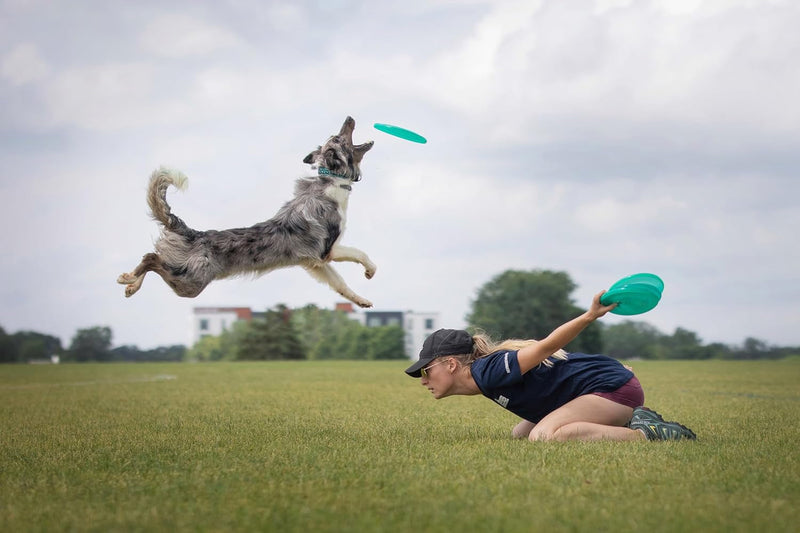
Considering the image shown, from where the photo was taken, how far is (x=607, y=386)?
6.64m

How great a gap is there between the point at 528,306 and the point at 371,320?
882 inches

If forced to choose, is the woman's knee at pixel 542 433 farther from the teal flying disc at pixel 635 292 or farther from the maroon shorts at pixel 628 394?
the teal flying disc at pixel 635 292

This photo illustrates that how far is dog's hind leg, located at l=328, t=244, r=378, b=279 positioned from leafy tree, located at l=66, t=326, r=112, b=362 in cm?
3439

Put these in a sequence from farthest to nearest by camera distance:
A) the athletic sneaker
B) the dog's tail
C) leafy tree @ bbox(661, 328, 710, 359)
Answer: leafy tree @ bbox(661, 328, 710, 359) → the dog's tail → the athletic sneaker

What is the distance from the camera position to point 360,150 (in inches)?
294

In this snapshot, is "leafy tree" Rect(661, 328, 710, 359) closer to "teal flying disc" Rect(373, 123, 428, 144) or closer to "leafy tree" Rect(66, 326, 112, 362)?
"leafy tree" Rect(66, 326, 112, 362)

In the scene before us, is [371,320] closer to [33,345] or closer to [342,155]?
[33,345]

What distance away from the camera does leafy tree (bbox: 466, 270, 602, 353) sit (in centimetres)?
5791

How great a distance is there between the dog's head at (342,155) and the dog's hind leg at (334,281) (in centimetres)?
96

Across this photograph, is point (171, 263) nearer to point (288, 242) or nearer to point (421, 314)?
point (288, 242)

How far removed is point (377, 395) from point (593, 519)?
971 cm

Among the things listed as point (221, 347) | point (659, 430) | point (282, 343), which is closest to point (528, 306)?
point (282, 343)

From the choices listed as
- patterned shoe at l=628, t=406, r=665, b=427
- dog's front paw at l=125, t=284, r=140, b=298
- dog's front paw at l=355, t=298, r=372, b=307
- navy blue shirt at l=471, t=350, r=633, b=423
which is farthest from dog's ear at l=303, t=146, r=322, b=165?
patterned shoe at l=628, t=406, r=665, b=427

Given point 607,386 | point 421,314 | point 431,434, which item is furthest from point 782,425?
point 421,314
